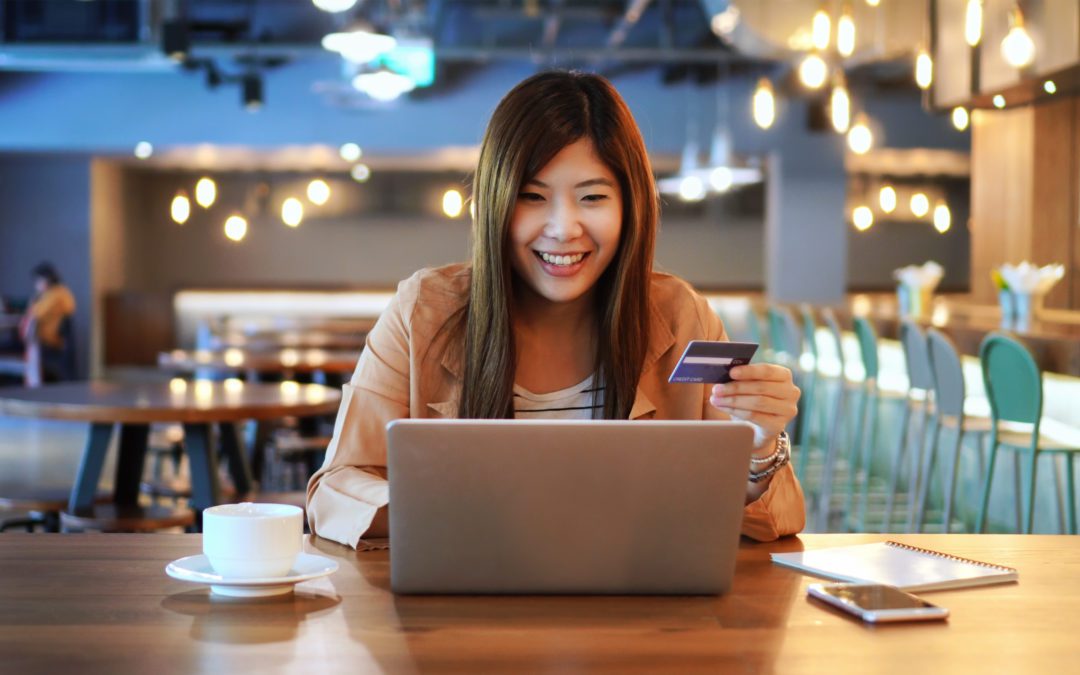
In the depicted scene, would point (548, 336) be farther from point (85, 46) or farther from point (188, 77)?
point (188, 77)

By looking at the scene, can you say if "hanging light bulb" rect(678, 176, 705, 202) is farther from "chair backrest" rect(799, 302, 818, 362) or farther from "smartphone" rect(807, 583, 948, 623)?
"smartphone" rect(807, 583, 948, 623)

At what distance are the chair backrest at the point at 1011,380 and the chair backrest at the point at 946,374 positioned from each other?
265 millimetres

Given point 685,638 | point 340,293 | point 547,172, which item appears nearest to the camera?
point 685,638

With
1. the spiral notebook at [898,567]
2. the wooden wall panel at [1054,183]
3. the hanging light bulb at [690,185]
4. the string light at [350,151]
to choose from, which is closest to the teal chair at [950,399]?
the spiral notebook at [898,567]

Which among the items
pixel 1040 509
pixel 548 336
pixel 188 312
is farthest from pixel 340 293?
pixel 548 336

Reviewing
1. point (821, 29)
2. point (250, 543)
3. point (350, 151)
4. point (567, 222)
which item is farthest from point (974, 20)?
point (350, 151)

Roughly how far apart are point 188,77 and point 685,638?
11613 mm

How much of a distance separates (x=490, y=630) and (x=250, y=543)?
28cm

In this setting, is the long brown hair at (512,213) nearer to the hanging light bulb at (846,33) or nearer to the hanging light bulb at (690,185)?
the hanging light bulb at (846,33)

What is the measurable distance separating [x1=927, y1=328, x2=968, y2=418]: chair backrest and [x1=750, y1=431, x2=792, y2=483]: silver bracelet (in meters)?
2.79

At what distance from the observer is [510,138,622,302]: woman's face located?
1.79m

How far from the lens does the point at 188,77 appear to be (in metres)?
11.9

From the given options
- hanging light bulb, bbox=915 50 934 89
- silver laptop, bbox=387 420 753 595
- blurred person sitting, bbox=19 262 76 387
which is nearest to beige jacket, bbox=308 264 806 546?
silver laptop, bbox=387 420 753 595

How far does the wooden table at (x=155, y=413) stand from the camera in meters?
3.67
